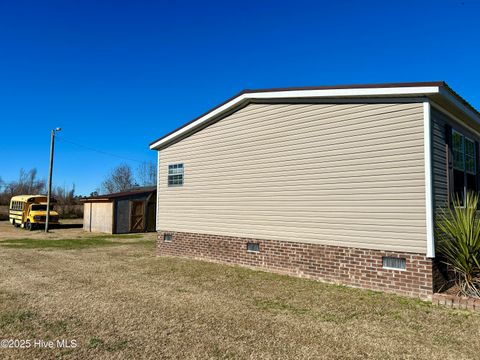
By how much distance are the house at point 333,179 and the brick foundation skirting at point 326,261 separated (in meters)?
0.02

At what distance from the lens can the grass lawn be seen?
195 inches

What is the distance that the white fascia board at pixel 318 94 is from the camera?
25.8ft

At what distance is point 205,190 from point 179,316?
6.54m

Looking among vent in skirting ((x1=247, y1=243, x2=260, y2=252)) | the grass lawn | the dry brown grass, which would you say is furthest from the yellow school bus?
vent in skirting ((x1=247, y1=243, x2=260, y2=252))

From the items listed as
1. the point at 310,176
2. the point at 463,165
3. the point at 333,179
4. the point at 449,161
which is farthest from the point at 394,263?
the point at 463,165

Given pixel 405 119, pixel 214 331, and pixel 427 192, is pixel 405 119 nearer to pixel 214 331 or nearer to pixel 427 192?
pixel 427 192

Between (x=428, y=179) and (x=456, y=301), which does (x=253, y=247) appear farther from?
(x=456, y=301)

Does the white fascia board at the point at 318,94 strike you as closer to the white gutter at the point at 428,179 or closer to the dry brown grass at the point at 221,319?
the white gutter at the point at 428,179

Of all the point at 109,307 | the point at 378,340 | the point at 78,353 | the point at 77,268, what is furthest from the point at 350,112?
the point at 77,268

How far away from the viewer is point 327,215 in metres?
Result: 9.35

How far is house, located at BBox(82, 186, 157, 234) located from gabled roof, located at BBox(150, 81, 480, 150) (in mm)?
14712

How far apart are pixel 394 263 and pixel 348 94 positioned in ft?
12.9

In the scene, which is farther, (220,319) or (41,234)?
(41,234)

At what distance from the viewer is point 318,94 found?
948 cm
